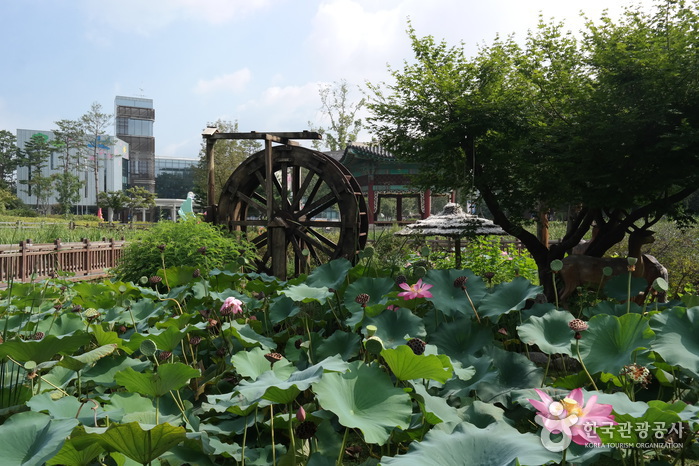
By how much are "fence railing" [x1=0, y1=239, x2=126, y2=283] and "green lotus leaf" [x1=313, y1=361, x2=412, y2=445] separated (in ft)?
25.4

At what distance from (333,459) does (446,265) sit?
5.28 metres

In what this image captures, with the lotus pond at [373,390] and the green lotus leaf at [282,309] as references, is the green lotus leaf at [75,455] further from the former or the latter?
the green lotus leaf at [282,309]

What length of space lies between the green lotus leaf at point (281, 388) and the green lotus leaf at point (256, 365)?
8.8 inches

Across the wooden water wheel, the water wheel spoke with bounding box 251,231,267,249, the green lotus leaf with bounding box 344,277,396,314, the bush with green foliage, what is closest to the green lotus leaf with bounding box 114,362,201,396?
the green lotus leaf with bounding box 344,277,396,314

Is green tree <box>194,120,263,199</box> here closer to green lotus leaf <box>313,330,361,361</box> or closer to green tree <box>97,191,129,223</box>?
green tree <box>97,191,129,223</box>

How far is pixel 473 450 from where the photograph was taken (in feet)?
3.63

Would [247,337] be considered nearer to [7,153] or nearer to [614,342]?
[614,342]

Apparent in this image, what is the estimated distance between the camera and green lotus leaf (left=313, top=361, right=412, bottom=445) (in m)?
1.28

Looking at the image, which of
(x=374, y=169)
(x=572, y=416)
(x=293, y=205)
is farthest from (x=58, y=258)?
(x=374, y=169)

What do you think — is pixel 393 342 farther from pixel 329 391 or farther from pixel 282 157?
pixel 282 157

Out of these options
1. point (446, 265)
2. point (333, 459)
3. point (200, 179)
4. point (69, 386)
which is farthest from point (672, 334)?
point (200, 179)

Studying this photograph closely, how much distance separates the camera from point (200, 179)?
23859 millimetres

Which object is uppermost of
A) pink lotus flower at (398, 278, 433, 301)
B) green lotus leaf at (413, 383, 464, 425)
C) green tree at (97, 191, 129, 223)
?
green tree at (97, 191, 129, 223)

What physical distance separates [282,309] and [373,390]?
3.84ft
